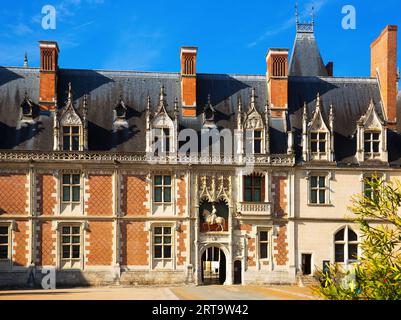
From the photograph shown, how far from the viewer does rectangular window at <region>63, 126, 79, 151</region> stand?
31.4 m

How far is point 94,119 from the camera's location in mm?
32531

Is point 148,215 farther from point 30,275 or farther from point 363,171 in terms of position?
point 363,171

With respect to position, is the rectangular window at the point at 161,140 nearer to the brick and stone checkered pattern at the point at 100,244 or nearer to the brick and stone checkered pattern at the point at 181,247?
the brick and stone checkered pattern at the point at 181,247

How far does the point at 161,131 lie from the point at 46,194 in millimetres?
6417

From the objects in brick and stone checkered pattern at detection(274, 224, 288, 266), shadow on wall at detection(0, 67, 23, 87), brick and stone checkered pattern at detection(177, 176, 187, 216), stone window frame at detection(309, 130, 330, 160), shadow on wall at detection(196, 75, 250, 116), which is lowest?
brick and stone checkered pattern at detection(274, 224, 288, 266)

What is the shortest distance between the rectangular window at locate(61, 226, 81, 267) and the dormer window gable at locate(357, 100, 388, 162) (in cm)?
1471

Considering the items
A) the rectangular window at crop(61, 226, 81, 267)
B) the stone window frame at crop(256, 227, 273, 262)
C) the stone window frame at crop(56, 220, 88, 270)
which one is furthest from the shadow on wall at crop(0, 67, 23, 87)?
the stone window frame at crop(256, 227, 273, 262)

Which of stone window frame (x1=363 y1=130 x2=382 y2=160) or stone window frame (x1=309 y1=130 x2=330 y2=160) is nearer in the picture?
stone window frame (x1=309 y1=130 x2=330 y2=160)

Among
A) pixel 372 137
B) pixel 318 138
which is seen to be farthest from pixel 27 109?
pixel 372 137

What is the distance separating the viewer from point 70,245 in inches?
1212

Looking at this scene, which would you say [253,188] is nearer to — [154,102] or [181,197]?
[181,197]

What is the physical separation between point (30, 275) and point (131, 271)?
4781mm

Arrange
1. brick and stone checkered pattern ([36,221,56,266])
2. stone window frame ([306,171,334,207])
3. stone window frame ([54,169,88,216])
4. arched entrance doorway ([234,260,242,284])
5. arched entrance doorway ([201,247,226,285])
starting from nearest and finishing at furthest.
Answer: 1. brick and stone checkered pattern ([36,221,56,266])
2. stone window frame ([54,169,88,216])
3. arched entrance doorway ([234,260,242,284])
4. stone window frame ([306,171,334,207])
5. arched entrance doorway ([201,247,226,285])

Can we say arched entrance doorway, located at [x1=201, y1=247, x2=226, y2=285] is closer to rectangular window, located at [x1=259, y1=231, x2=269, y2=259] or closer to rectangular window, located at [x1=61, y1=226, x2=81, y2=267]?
rectangular window, located at [x1=259, y1=231, x2=269, y2=259]
